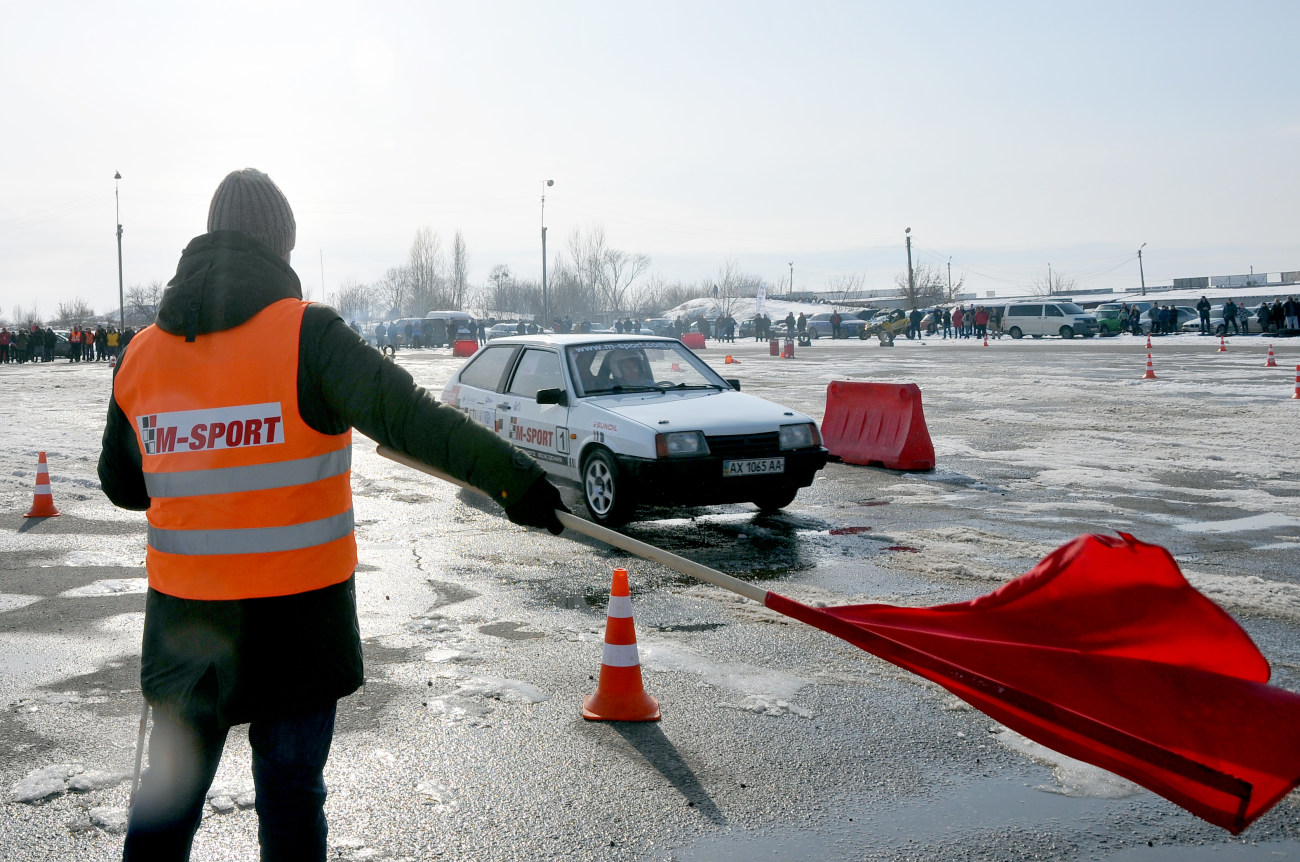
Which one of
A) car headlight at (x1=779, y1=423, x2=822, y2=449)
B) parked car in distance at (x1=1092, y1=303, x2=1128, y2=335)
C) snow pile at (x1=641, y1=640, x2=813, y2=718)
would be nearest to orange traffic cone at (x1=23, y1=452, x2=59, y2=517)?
car headlight at (x1=779, y1=423, x2=822, y2=449)

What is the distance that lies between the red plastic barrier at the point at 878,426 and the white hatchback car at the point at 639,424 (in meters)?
3.09

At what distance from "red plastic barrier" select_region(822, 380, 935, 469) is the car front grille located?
3.55 m

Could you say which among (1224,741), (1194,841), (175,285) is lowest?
(1194,841)

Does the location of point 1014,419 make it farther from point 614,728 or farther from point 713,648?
point 614,728

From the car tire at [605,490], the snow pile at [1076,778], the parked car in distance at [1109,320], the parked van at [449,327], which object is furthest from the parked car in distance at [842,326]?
the snow pile at [1076,778]

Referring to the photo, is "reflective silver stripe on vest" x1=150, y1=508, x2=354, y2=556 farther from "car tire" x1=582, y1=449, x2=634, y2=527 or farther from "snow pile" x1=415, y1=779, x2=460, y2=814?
"car tire" x1=582, y1=449, x2=634, y2=527

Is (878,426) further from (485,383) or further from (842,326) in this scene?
(842,326)

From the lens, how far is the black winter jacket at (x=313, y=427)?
2.32 metres

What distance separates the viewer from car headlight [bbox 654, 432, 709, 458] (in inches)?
331

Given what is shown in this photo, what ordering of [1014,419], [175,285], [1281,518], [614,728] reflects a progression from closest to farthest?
1. [175,285]
2. [614,728]
3. [1281,518]
4. [1014,419]

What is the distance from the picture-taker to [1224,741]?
8.89 ft

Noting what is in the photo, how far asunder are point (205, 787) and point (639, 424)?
20.7 feet

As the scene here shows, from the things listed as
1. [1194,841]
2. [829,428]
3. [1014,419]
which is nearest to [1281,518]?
[829,428]

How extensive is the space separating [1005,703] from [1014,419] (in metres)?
15.3
